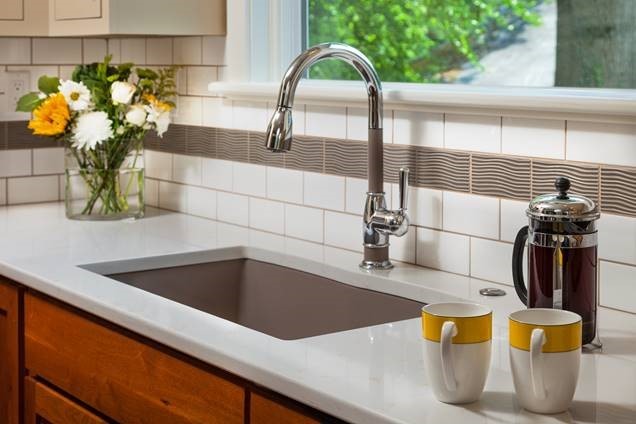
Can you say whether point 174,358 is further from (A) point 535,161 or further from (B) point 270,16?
(B) point 270,16

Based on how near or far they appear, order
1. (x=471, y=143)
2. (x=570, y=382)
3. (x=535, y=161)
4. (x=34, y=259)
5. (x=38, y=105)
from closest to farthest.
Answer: (x=570, y=382), (x=535, y=161), (x=471, y=143), (x=34, y=259), (x=38, y=105)

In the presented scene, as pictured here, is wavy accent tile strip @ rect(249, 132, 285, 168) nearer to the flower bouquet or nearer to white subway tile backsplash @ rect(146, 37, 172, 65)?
the flower bouquet

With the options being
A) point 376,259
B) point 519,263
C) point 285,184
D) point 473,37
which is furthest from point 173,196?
point 473,37

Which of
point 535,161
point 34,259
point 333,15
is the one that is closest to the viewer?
point 535,161

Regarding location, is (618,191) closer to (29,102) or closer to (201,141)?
(201,141)

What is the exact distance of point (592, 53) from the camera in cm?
251

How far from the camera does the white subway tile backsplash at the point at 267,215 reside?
2504 mm

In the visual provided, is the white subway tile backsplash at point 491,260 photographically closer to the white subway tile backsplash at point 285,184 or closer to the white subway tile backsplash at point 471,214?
the white subway tile backsplash at point 471,214

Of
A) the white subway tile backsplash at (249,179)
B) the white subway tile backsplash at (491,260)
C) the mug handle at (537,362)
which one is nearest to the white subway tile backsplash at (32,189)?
the white subway tile backsplash at (249,179)

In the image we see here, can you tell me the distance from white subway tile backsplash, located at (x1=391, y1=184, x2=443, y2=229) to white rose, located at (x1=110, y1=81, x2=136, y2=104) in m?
0.83

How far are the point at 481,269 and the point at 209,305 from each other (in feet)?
2.06

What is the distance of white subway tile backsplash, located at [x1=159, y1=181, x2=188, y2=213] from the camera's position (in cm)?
287

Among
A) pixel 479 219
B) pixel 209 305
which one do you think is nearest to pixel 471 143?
pixel 479 219

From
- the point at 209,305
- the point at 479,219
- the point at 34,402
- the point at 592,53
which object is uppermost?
the point at 592,53
